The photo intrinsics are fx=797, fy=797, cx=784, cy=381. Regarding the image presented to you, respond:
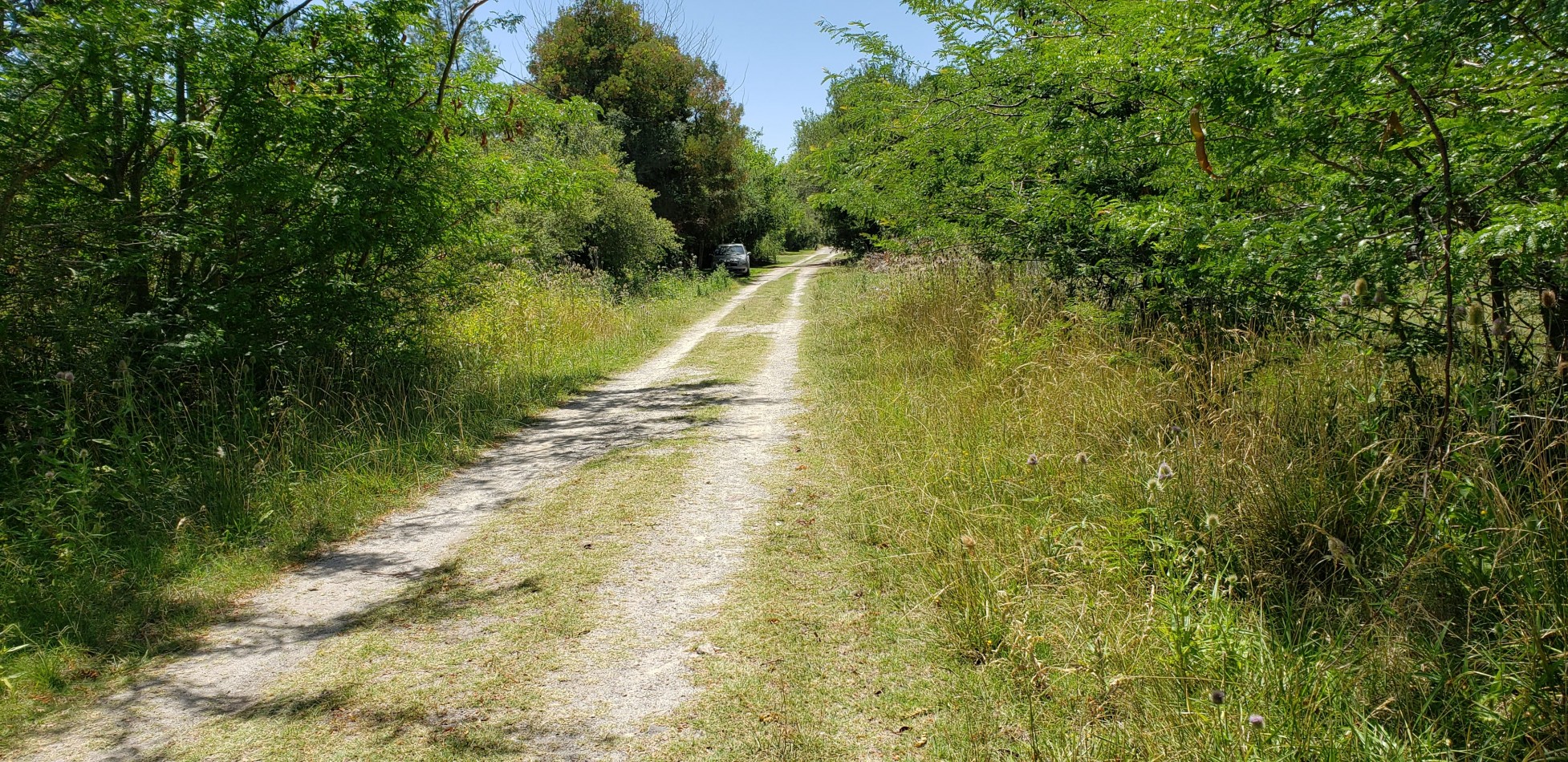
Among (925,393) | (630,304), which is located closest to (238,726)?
(925,393)

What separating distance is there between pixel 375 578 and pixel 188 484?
1.94 meters

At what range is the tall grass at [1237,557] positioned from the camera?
266cm

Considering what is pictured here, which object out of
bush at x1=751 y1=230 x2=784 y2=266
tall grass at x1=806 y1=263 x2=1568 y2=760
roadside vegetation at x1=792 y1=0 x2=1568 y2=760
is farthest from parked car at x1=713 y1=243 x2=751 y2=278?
tall grass at x1=806 y1=263 x2=1568 y2=760

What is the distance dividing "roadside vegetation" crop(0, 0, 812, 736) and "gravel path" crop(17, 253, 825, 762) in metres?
0.26

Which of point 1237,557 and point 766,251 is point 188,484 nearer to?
point 1237,557

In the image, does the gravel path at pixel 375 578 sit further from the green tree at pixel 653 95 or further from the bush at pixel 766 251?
the bush at pixel 766 251

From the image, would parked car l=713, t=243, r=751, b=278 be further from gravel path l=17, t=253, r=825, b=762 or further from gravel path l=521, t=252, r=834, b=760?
gravel path l=521, t=252, r=834, b=760

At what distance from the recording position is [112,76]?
5.85m

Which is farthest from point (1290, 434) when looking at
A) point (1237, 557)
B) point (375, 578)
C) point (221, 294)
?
point (221, 294)

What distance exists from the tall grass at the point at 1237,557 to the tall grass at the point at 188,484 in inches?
153

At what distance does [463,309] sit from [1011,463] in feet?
25.3

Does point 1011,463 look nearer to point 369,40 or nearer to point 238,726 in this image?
point 238,726

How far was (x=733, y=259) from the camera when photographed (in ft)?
117

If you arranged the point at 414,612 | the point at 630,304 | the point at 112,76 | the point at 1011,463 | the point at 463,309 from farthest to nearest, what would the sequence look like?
the point at 630,304 → the point at 463,309 → the point at 112,76 → the point at 1011,463 → the point at 414,612
